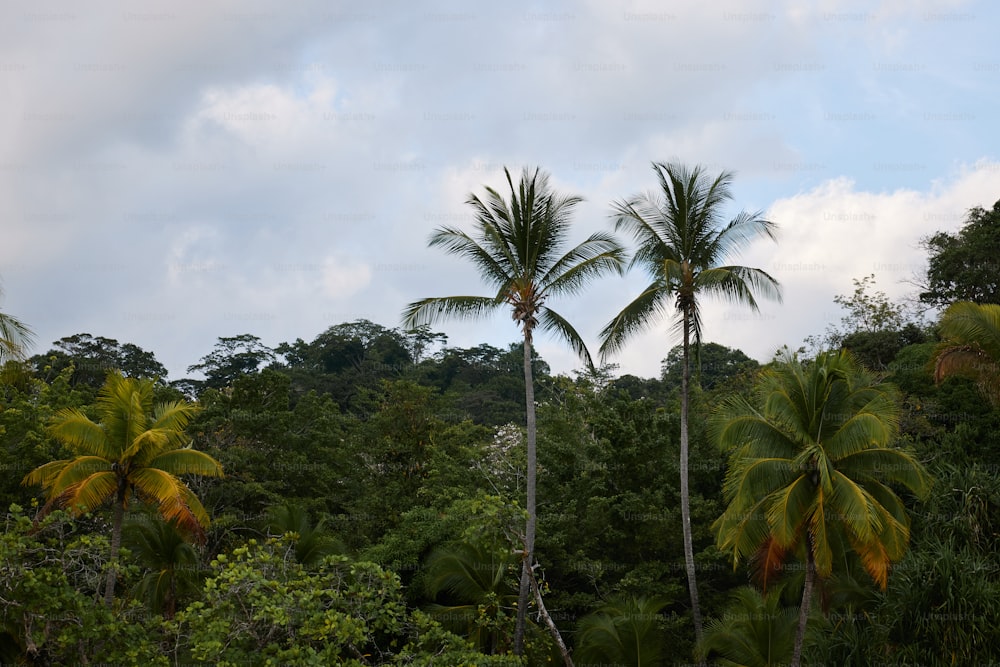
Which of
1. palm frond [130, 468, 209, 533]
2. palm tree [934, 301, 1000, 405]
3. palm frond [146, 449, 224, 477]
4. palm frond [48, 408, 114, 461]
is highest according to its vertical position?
palm tree [934, 301, 1000, 405]

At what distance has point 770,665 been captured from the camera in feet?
61.8

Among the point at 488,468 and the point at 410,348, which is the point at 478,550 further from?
the point at 410,348

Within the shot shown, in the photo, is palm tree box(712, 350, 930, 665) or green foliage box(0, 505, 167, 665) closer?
green foliage box(0, 505, 167, 665)

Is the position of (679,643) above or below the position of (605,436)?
below

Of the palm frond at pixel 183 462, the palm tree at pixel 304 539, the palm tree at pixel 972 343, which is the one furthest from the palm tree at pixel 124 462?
the palm tree at pixel 972 343

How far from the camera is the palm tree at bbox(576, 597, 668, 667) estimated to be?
19534 millimetres

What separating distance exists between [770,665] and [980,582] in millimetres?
4800

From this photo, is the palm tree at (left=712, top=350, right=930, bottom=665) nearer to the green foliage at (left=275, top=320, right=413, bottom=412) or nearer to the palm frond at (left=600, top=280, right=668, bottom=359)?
the palm frond at (left=600, top=280, right=668, bottom=359)

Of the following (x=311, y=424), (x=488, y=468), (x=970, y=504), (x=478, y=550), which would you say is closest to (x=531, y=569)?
(x=478, y=550)

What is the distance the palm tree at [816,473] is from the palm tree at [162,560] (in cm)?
1407

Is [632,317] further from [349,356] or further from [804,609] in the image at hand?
[349,356]

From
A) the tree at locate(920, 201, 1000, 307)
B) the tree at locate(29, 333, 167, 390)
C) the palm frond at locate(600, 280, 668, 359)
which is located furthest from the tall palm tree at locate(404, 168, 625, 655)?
the tree at locate(29, 333, 167, 390)

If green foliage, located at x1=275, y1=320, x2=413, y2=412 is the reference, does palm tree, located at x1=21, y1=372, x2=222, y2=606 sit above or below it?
below

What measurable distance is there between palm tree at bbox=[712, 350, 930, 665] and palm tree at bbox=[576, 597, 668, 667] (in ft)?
9.95
